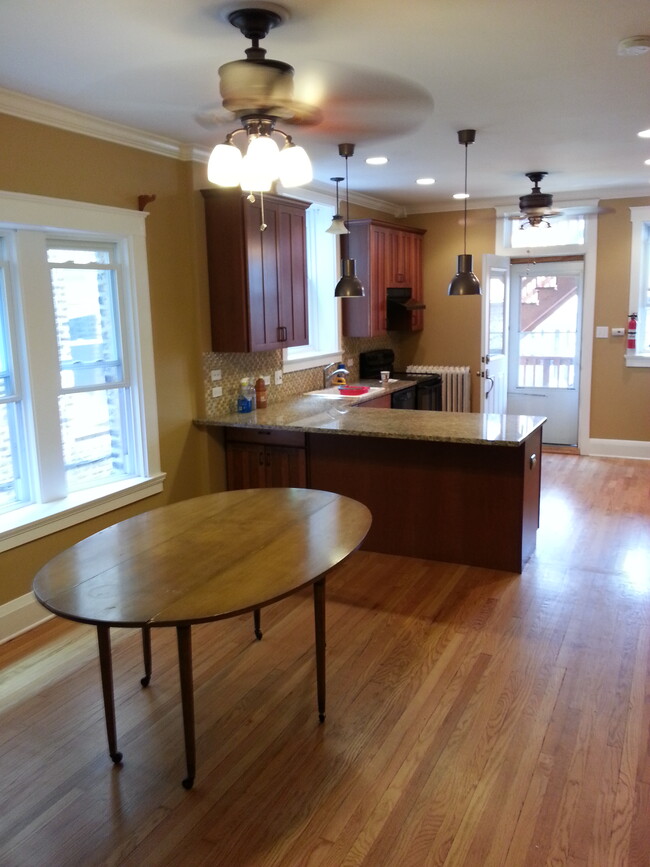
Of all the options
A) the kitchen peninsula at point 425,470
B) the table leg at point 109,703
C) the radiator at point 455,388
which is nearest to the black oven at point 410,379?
the radiator at point 455,388

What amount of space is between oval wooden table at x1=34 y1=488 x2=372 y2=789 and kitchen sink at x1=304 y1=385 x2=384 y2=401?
2343 millimetres

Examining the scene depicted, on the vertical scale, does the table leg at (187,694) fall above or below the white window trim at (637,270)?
below

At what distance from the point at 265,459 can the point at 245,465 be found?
172mm

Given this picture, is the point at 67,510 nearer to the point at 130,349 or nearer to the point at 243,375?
the point at 130,349

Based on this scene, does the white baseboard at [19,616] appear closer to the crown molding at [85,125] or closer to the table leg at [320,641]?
the table leg at [320,641]

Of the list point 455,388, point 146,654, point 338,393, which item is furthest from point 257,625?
point 455,388

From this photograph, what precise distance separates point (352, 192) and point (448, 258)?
152 centimetres

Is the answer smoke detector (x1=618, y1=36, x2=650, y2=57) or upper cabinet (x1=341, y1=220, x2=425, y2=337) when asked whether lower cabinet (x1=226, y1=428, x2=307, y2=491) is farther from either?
smoke detector (x1=618, y1=36, x2=650, y2=57)

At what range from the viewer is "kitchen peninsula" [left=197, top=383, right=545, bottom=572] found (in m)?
3.90

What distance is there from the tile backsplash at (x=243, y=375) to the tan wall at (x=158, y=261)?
0.10m

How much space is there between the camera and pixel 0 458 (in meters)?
3.39

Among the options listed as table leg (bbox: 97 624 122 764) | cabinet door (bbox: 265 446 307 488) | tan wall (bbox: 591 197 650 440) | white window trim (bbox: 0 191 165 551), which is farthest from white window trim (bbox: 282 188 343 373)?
table leg (bbox: 97 624 122 764)

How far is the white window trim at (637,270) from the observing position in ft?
20.7

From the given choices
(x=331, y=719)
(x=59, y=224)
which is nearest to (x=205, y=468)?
(x=59, y=224)
